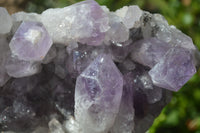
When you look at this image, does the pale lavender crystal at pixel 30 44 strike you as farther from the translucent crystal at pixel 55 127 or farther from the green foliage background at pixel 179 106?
the green foliage background at pixel 179 106

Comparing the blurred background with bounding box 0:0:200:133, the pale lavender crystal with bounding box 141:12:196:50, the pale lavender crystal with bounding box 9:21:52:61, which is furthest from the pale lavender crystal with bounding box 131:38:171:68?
the blurred background with bounding box 0:0:200:133

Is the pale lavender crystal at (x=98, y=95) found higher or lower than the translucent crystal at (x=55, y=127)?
higher

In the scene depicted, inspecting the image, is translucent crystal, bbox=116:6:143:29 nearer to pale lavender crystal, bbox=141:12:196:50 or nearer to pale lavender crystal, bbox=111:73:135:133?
pale lavender crystal, bbox=141:12:196:50

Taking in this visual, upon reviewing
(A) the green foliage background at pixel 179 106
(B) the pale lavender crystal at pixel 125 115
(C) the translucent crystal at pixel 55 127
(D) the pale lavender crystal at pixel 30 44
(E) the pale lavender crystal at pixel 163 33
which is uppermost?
(D) the pale lavender crystal at pixel 30 44

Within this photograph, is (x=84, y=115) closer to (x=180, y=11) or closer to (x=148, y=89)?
(x=148, y=89)

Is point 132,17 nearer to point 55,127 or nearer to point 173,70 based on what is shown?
point 173,70

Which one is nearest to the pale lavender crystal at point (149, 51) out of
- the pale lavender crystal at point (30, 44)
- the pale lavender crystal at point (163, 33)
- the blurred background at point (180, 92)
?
the pale lavender crystal at point (163, 33)
